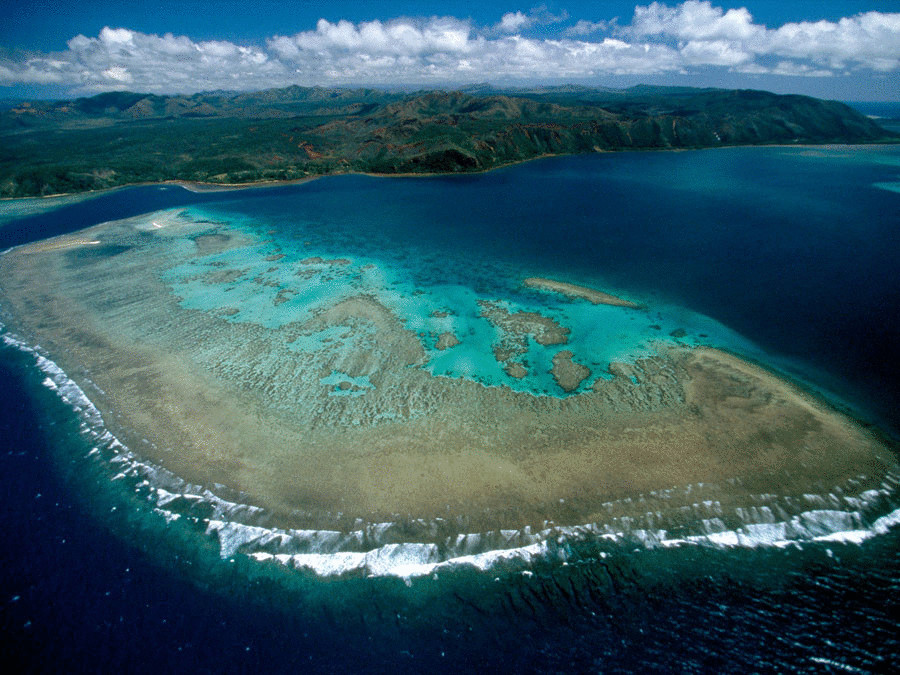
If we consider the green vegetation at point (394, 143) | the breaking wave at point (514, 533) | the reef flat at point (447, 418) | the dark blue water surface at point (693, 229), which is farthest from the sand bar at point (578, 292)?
the green vegetation at point (394, 143)

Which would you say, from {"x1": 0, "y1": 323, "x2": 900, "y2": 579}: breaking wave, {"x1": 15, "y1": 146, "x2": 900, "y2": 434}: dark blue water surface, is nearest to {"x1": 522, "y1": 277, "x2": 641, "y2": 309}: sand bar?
{"x1": 15, "y1": 146, "x2": 900, "y2": 434}: dark blue water surface

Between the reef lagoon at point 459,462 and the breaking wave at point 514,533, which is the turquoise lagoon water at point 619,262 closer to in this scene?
the reef lagoon at point 459,462

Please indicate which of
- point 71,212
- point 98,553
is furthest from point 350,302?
point 71,212

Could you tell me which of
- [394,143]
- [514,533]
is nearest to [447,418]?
[514,533]

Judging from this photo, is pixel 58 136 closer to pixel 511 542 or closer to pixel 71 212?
pixel 71 212

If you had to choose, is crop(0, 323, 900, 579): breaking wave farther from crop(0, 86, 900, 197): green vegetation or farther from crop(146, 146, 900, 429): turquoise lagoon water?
crop(0, 86, 900, 197): green vegetation

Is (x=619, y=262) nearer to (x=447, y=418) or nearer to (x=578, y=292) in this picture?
(x=578, y=292)
